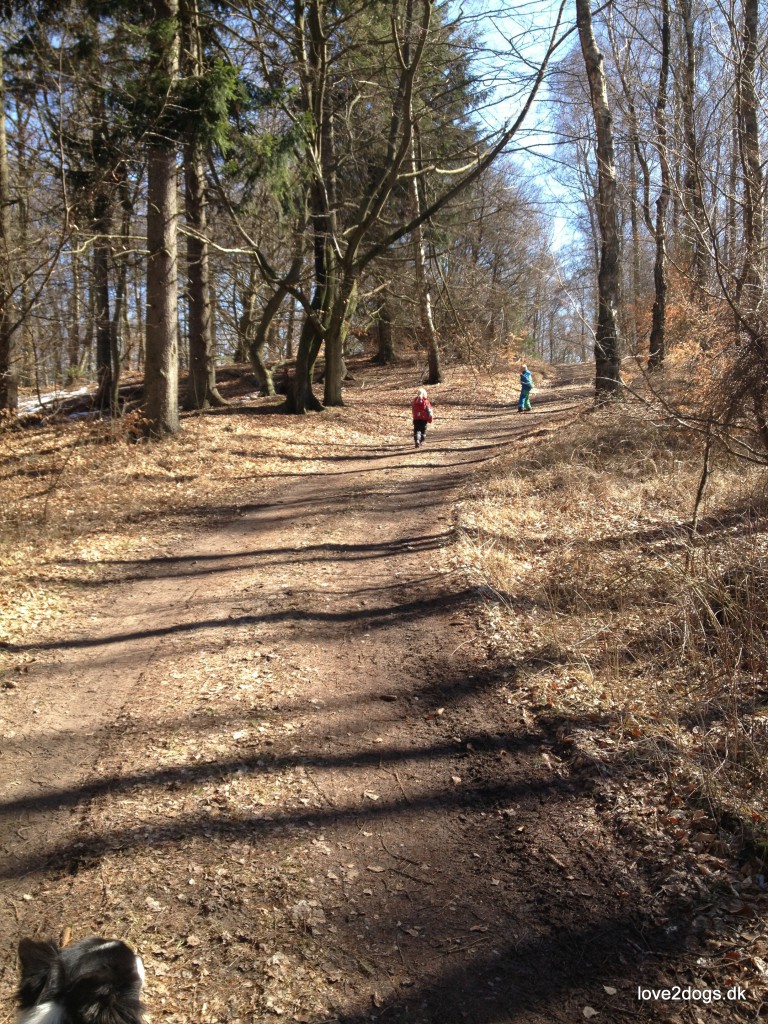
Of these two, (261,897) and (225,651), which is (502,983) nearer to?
(261,897)

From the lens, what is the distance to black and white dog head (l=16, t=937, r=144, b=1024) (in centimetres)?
228

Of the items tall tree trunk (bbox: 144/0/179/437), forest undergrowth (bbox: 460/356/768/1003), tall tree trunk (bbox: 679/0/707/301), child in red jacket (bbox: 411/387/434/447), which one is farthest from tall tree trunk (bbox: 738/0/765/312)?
tall tree trunk (bbox: 144/0/179/437)

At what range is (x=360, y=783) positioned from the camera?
14.7 feet

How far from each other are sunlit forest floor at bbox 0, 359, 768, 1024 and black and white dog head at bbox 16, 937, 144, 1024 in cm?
71

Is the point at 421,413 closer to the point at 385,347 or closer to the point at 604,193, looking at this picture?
the point at 604,193

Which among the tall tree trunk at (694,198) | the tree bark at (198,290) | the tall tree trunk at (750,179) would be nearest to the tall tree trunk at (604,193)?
the tall tree trunk at (694,198)

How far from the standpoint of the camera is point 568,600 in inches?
275

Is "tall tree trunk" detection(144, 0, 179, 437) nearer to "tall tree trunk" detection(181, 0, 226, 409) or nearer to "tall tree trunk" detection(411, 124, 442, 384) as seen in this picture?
"tall tree trunk" detection(181, 0, 226, 409)

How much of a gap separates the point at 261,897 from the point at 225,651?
2976mm

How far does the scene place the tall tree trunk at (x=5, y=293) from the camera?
10.2 metres

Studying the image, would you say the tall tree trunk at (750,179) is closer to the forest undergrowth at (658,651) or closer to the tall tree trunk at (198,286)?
the forest undergrowth at (658,651)

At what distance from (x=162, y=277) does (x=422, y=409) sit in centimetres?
595

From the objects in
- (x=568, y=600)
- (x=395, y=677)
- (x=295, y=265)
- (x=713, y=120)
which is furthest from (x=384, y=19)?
(x=395, y=677)

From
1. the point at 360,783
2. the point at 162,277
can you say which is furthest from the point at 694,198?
the point at 162,277
